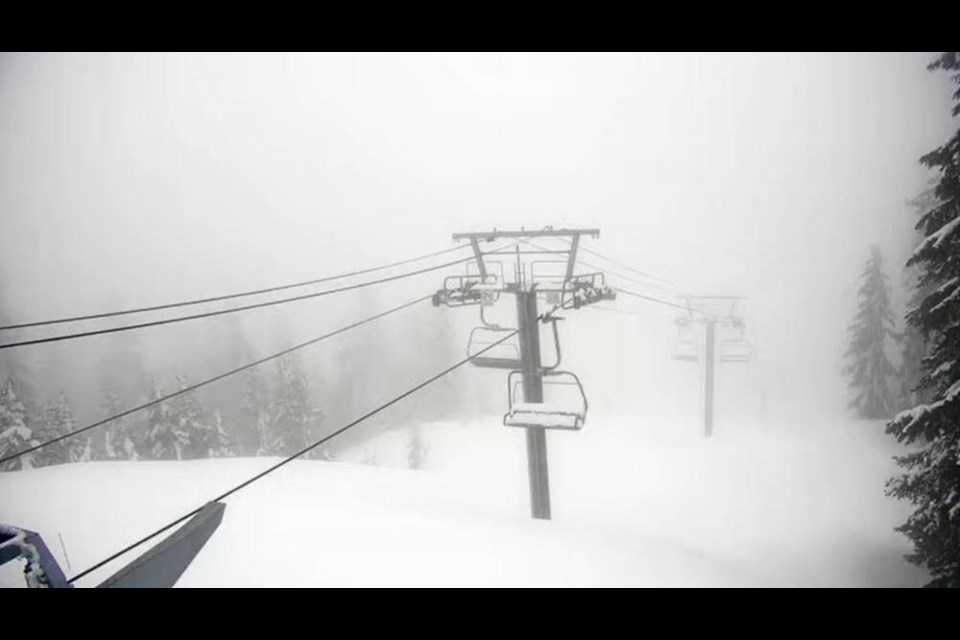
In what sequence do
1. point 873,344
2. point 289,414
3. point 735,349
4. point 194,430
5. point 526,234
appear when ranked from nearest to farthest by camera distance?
point 526,234 < point 735,349 < point 194,430 < point 873,344 < point 289,414

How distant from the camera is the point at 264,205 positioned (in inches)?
6934

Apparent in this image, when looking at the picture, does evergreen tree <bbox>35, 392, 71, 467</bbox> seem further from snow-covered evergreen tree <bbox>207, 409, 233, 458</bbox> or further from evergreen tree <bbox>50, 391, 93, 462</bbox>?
snow-covered evergreen tree <bbox>207, 409, 233, 458</bbox>

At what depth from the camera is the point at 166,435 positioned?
29.0m

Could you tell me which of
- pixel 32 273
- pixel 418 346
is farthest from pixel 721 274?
pixel 32 273

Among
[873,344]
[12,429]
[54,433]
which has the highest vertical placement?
[12,429]

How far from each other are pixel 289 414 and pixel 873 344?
42.2 meters

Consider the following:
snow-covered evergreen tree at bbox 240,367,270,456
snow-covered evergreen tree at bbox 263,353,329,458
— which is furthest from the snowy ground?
snow-covered evergreen tree at bbox 240,367,270,456

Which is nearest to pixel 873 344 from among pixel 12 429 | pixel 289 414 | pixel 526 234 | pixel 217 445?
pixel 526 234

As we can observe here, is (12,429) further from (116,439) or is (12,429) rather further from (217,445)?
(116,439)

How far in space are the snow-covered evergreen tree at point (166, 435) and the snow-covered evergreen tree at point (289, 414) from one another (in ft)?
22.4

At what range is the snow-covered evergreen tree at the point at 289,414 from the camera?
35.2 metres

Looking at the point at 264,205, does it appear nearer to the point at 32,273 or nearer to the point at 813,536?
the point at 32,273

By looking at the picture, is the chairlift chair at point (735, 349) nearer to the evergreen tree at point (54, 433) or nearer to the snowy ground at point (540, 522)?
the snowy ground at point (540, 522)

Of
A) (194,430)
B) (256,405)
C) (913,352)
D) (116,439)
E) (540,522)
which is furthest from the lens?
(256,405)
